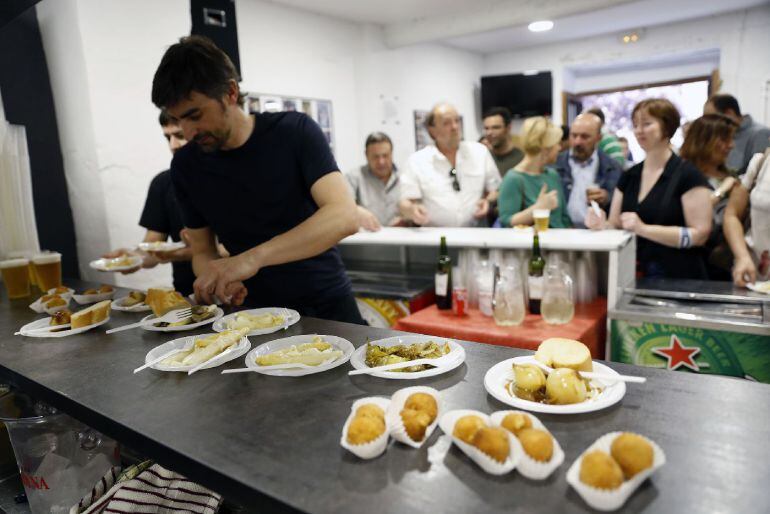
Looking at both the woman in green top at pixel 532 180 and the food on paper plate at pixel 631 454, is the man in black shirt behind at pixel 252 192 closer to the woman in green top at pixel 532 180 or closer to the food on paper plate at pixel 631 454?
the food on paper plate at pixel 631 454

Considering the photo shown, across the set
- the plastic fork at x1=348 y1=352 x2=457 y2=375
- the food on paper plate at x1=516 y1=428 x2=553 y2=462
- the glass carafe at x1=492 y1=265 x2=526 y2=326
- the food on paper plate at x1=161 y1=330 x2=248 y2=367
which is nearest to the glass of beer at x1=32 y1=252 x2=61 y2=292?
the food on paper plate at x1=161 y1=330 x2=248 y2=367

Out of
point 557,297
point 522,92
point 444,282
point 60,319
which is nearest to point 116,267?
point 60,319

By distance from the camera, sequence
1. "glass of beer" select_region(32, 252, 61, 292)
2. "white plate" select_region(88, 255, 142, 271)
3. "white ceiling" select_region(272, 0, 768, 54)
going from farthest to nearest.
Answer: "white ceiling" select_region(272, 0, 768, 54) → "glass of beer" select_region(32, 252, 61, 292) → "white plate" select_region(88, 255, 142, 271)

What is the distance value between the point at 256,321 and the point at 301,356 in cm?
39

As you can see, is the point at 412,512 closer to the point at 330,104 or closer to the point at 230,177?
the point at 230,177

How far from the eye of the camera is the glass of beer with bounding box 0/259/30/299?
7.57ft

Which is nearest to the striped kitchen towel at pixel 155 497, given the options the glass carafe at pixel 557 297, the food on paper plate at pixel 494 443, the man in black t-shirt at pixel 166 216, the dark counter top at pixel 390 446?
the dark counter top at pixel 390 446

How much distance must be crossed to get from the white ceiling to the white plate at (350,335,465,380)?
5.29 m

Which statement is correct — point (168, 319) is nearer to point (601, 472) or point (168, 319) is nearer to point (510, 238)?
point (601, 472)

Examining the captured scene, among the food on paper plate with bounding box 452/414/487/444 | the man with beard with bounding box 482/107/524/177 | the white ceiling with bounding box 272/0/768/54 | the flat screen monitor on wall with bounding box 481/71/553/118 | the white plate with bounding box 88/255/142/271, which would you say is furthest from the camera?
the flat screen monitor on wall with bounding box 481/71/553/118

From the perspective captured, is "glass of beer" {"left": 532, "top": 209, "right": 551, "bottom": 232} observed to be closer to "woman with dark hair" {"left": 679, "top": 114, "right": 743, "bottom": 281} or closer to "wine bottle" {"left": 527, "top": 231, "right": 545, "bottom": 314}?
"wine bottle" {"left": 527, "top": 231, "right": 545, "bottom": 314}

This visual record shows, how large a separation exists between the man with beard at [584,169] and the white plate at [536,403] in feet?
11.3

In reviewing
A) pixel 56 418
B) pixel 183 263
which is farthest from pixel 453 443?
pixel 183 263

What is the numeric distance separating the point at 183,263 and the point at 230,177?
3.51ft
